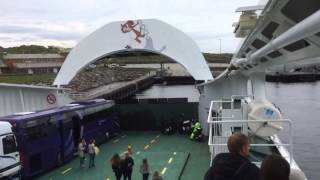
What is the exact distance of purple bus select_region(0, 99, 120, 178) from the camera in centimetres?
1898

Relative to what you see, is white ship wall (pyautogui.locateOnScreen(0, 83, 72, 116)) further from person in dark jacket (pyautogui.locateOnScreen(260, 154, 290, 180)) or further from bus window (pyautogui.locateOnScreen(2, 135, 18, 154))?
person in dark jacket (pyautogui.locateOnScreen(260, 154, 290, 180))

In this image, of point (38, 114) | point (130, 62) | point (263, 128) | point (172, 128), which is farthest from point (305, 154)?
point (130, 62)

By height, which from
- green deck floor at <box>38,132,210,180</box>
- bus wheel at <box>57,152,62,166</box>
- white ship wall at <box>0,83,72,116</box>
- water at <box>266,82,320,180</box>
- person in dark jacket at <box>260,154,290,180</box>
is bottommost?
water at <box>266,82,320,180</box>

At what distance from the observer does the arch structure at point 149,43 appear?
32219 millimetres

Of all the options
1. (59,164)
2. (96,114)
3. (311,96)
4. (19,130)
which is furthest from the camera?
(311,96)

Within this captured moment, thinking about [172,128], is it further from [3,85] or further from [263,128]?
[263,128]

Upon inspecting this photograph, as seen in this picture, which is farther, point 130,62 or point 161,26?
point 130,62

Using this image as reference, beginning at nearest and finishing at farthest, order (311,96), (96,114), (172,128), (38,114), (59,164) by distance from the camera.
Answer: (38,114) < (59,164) < (96,114) < (172,128) < (311,96)

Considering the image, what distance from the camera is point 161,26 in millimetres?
32219

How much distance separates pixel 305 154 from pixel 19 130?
67.1 feet

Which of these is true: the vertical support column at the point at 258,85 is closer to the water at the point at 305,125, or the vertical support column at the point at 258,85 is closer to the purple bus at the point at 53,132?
the water at the point at 305,125

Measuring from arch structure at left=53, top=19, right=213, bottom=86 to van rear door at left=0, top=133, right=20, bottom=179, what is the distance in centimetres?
1492

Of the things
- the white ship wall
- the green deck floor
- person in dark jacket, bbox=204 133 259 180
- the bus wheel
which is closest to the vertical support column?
the green deck floor

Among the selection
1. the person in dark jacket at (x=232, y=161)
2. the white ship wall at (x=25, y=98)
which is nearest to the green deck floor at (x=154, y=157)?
the white ship wall at (x=25, y=98)
